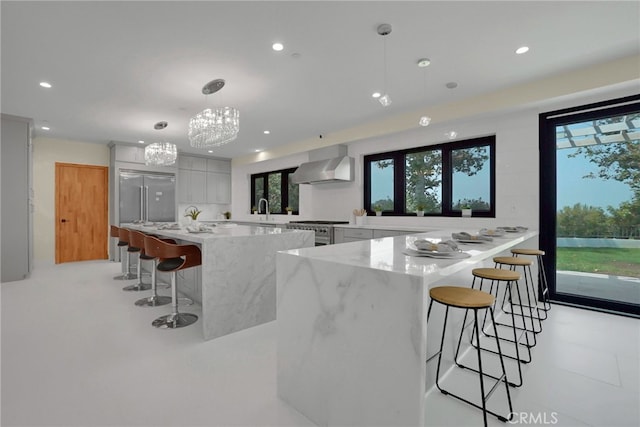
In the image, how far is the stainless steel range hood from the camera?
16.5ft

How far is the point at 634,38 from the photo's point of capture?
243 centimetres

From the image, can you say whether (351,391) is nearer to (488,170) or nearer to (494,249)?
(494,249)

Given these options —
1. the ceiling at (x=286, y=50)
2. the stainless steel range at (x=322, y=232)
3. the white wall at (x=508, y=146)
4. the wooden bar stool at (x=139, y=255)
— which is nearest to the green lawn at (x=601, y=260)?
the white wall at (x=508, y=146)

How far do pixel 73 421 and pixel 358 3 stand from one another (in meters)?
2.98

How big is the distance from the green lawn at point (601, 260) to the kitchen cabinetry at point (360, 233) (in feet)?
5.74

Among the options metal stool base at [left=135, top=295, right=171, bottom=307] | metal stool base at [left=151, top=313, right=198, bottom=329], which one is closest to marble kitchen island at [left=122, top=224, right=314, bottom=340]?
metal stool base at [left=151, top=313, right=198, bottom=329]

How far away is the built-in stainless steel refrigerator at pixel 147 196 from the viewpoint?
6066mm

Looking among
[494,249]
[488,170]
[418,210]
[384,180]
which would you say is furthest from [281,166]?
[494,249]

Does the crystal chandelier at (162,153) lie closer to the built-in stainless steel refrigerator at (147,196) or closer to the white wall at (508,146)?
the built-in stainless steel refrigerator at (147,196)

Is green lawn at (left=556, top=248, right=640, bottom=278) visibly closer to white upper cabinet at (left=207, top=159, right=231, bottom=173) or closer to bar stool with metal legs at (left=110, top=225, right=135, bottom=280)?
bar stool with metal legs at (left=110, top=225, right=135, bottom=280)

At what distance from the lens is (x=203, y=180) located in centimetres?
743

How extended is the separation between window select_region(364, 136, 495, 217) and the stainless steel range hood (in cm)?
38

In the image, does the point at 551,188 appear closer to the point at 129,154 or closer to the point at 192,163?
the point at 192,163

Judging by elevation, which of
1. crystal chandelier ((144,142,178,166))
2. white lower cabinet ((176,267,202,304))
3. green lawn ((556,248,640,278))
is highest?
crystal chandelier ((144,142,178,166))
